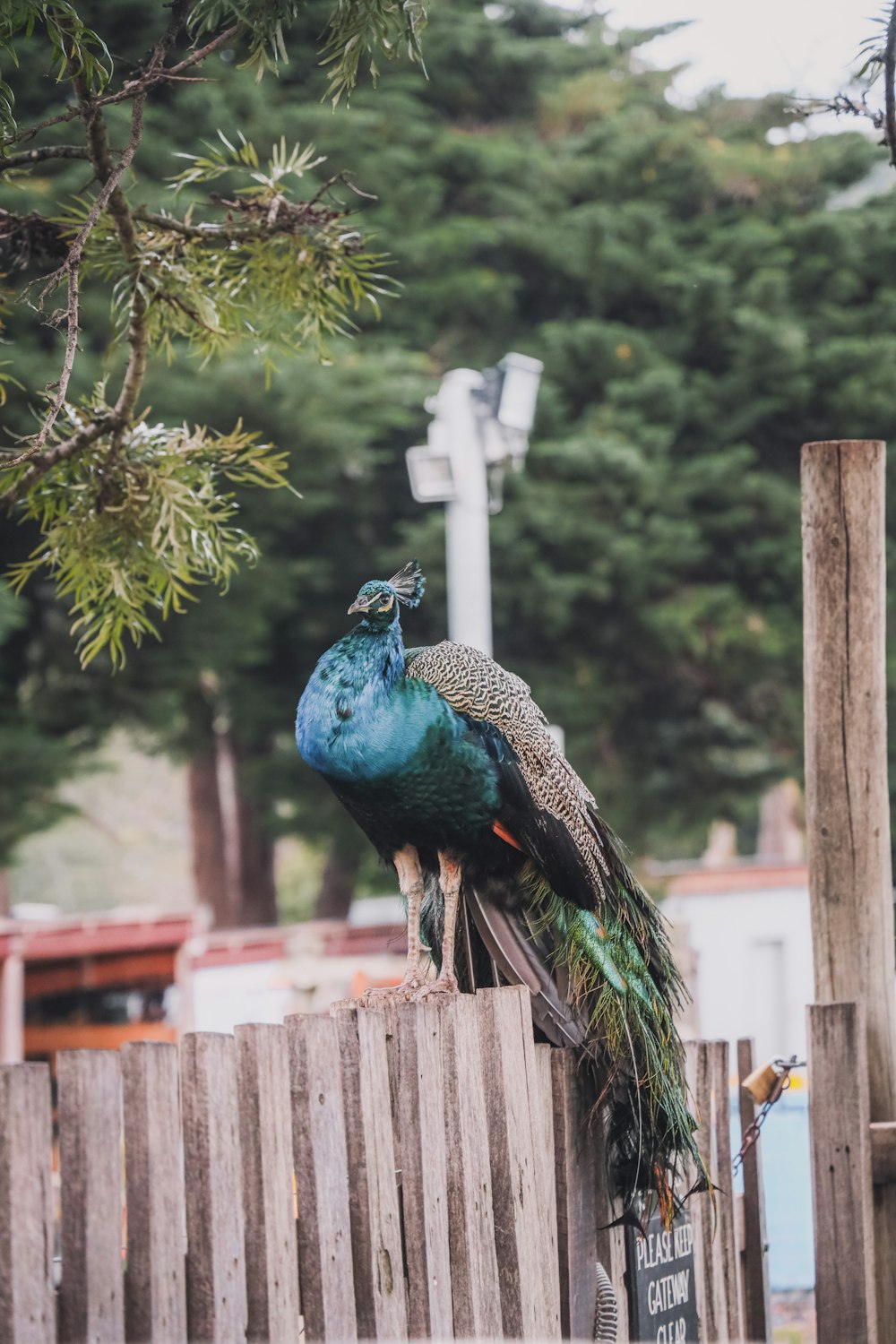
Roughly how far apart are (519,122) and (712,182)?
227 cm

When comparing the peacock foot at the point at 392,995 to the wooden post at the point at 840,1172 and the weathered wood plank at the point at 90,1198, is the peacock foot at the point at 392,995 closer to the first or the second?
the weathered wood plank at the point at 90,1198

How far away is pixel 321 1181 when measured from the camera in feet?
9.05

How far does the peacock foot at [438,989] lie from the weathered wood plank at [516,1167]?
0.31 ft

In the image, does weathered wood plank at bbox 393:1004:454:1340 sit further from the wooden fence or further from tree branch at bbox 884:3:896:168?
tree branch at bbox 884:3:896:168

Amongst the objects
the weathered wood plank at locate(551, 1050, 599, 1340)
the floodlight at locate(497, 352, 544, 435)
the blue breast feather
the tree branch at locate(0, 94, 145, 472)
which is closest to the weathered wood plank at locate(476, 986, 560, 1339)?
the weathered wood plank at locate(551, 1050, 599, 1340)

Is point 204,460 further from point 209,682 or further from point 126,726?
point 209,682

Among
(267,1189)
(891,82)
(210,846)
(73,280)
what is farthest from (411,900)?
(210,846)

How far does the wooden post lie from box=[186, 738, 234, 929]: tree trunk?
1454 centimetres

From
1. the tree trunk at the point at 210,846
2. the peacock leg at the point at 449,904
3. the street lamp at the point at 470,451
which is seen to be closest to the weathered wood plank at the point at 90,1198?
the peacock leg at the point at 449,904

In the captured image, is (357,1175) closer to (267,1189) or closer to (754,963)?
(267,1189)

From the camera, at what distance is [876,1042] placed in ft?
13.1

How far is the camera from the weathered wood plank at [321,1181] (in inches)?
107

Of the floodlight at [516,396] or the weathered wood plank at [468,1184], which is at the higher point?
the floodlight at [516,396]

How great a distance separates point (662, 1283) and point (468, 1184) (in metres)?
0.81
